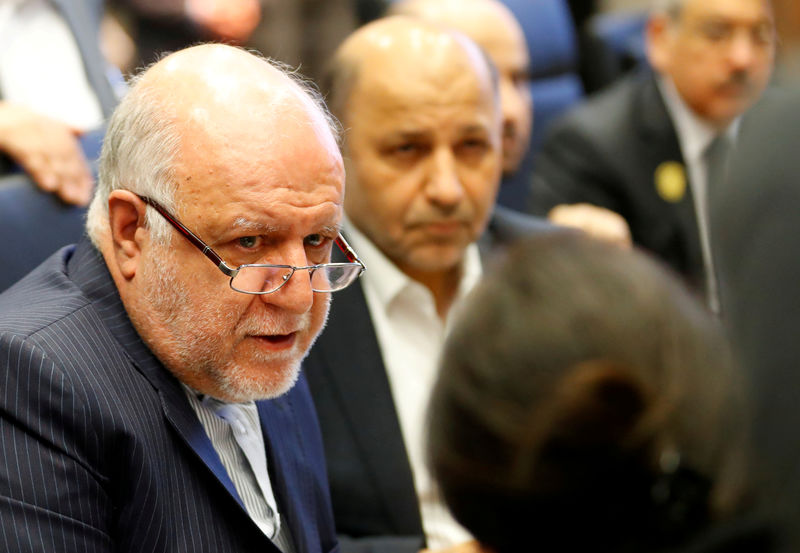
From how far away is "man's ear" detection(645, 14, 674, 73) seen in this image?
280 centimetres

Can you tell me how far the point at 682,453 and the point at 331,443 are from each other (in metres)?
1.08

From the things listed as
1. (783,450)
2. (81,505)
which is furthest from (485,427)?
(81,505)

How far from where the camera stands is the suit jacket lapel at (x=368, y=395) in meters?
1.68

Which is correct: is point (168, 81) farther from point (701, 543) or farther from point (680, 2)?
point (680, 2)

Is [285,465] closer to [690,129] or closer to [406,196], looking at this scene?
[406,196]

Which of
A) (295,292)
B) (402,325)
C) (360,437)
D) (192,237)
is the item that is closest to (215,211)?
(192,237)

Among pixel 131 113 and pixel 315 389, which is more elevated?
pixel 131 113

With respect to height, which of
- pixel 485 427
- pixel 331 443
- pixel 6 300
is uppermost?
pixel 485 427

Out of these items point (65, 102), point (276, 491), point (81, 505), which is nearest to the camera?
point (81, 505)

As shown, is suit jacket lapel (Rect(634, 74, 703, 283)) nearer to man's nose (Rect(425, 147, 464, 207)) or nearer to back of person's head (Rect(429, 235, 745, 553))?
man's nose (Rect(425, 147, 464, 207))

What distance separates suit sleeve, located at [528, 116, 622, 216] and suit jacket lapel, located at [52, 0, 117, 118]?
1150mm

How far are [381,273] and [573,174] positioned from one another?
984 mm

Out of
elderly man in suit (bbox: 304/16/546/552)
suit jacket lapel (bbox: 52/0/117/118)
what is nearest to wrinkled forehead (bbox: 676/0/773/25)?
elderly man in suit (bbox: 304/16/546/552)

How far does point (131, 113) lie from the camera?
126cm
